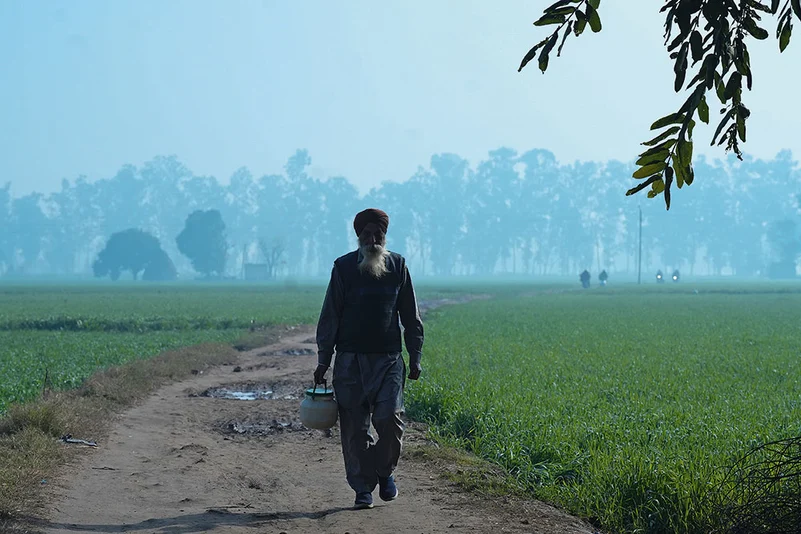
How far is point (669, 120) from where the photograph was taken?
329 cm

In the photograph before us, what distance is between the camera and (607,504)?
22.0 feet

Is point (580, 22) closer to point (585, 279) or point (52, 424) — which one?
point (52, 424)

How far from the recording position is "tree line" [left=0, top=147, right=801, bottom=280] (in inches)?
6078

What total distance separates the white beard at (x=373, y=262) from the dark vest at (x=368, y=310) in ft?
0.12

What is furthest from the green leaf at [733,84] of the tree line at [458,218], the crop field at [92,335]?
the tree line at [458,218]

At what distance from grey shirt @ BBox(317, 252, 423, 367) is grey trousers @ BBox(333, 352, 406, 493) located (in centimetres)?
14

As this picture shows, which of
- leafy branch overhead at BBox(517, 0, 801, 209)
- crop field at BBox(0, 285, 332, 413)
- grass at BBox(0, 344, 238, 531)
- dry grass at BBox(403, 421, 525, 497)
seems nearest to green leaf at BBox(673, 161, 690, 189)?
leafy branch overhead at BBox(517, 0, 801, 209)

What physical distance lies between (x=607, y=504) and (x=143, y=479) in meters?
4.02

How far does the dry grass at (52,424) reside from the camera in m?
6.88

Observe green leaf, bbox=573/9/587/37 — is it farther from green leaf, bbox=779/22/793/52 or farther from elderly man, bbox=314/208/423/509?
elderly man, bbox=314/208/423/509

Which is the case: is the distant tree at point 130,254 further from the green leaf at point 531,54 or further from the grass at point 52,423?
the green leaf at point 531,54

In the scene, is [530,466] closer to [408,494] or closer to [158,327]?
[408,494]

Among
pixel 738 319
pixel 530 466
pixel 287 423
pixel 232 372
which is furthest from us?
pixel 738 319

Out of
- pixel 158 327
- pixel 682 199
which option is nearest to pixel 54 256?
pixel 682 199
